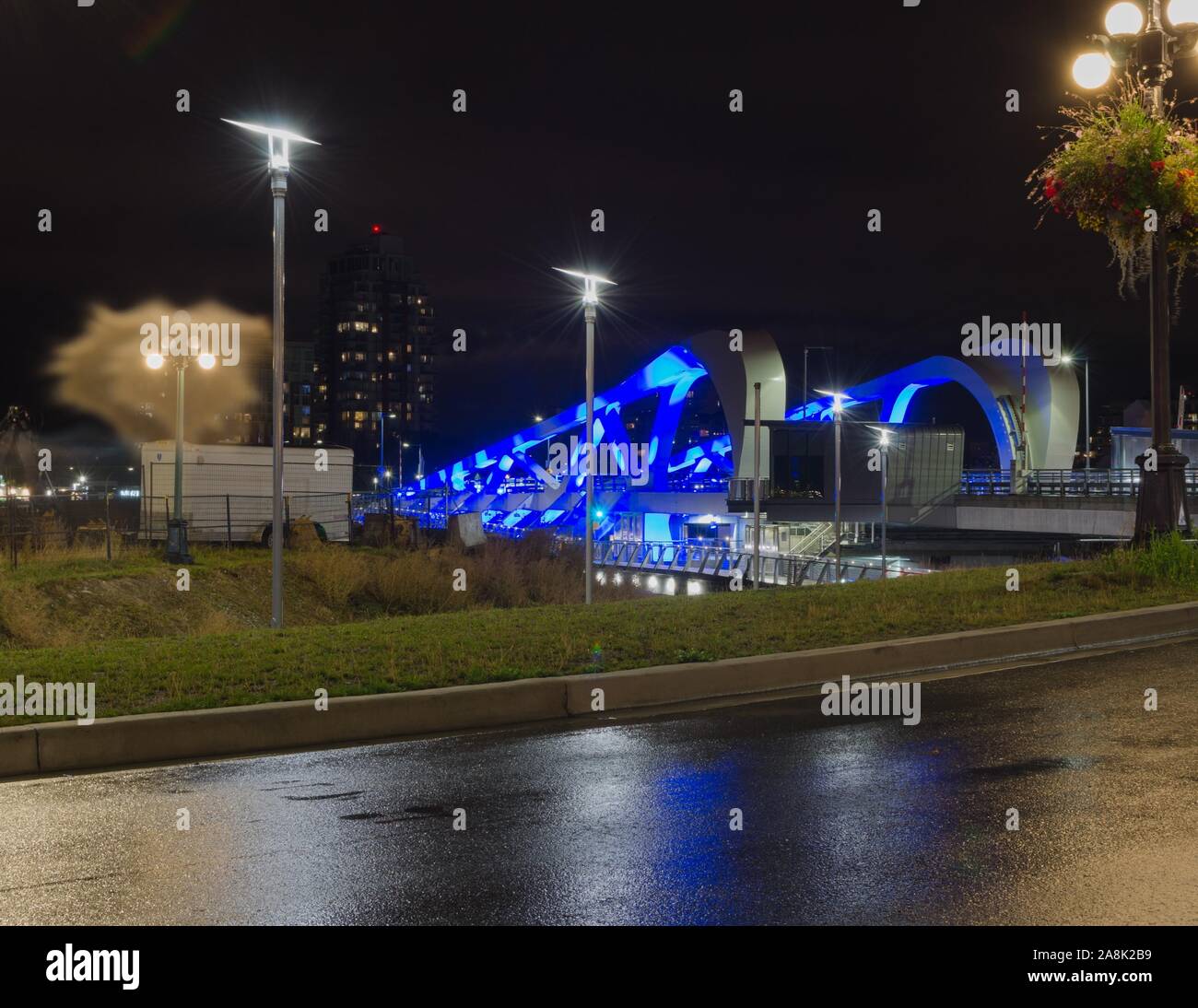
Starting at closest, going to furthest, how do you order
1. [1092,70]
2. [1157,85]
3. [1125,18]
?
[1125,18], [1092,70], [1157,85]

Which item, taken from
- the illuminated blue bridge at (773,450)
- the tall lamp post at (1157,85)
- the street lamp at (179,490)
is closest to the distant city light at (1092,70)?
the tall lamp post at (1157,85)

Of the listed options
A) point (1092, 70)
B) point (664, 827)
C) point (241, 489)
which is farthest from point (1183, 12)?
point (241, 489)

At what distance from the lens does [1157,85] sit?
14586 mm

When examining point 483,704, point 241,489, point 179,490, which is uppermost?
point 241,489

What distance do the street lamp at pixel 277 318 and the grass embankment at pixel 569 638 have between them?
85.7 inches

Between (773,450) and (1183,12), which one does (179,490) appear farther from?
(773,450)

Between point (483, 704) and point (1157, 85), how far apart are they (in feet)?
35.0

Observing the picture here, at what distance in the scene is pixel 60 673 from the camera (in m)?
10.6

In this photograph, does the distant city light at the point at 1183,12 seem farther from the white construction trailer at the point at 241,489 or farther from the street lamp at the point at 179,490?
the white construction trailer at the point at 241,489

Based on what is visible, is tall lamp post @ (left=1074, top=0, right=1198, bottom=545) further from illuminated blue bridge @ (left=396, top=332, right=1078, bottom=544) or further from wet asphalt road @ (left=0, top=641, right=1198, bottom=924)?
illuminated blue bridge @ (left=396, top=332, right=1078, bottom=544)

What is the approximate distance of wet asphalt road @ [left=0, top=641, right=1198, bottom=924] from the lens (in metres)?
5.57
